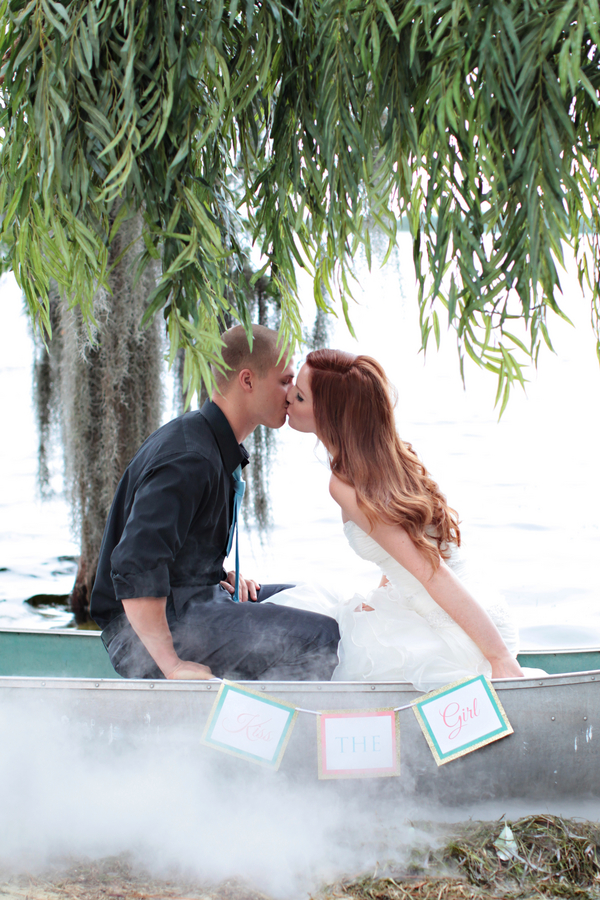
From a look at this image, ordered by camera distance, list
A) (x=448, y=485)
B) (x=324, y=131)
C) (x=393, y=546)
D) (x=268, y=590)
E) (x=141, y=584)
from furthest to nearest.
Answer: (x=448, y=485) < (x=268, y=590) < (x=393, y=546) < (x=141, y=584) < (x=324, y=131)

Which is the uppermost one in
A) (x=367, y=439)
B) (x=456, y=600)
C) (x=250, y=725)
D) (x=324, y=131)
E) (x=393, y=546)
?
(x=324, y=131)

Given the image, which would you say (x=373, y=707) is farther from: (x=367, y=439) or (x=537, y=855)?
(x=367, y=439)

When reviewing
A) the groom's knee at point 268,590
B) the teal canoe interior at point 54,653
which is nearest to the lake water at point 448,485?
the groom's knee at point 268,590

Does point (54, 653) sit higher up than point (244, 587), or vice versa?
point (244, 587)

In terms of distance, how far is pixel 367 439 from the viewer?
6.46ft

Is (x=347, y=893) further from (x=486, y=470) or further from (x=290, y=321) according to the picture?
(x=486, y=470)

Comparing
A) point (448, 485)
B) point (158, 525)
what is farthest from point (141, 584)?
point (448, 485)

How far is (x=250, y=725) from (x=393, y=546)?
0.57 metres

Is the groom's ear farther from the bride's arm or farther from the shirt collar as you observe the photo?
the bride's arm

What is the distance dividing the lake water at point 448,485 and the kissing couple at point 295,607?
121 cm

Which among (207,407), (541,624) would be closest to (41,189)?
(207,407)

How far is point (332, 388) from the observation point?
199 centimetres

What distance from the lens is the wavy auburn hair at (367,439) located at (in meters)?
1.92

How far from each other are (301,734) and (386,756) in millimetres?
213
